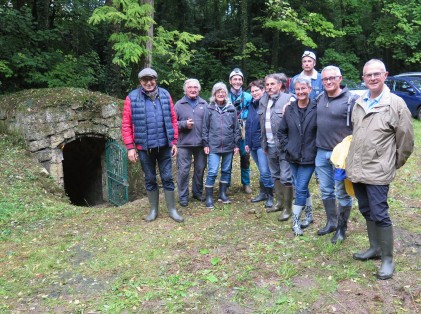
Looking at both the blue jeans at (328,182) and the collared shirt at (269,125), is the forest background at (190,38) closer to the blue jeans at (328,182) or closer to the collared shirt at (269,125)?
the collared shirt at (269,125)

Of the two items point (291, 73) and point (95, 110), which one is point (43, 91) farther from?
point (291, 73)

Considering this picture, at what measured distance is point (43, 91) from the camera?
8539mm

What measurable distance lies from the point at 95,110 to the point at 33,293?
5.41 metres

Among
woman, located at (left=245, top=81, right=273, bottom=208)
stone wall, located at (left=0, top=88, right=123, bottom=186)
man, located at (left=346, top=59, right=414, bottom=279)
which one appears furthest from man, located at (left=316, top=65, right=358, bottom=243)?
stone wall, located at (left=0, top=88, right=123, bottom=186)

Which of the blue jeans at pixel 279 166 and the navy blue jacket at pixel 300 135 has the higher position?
the navy blue jacket at pixel 300 135

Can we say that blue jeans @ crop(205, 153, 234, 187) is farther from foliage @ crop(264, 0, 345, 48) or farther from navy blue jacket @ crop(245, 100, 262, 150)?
foliage @ crop(264, 0, 345, 48)

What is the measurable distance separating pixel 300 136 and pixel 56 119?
5568 millimetres

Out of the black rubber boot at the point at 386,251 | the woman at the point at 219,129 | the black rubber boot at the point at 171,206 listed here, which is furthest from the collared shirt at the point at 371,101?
the black rubber boot at the point at 171,206

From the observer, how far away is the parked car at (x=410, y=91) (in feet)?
45.4

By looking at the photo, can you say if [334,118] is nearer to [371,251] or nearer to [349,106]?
[349,106]

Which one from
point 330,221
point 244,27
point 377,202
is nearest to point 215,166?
point 330,221

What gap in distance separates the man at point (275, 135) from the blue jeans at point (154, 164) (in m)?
1.26

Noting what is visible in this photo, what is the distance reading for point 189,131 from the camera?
5781 millimetres

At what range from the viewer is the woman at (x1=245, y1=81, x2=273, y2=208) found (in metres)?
5.51
